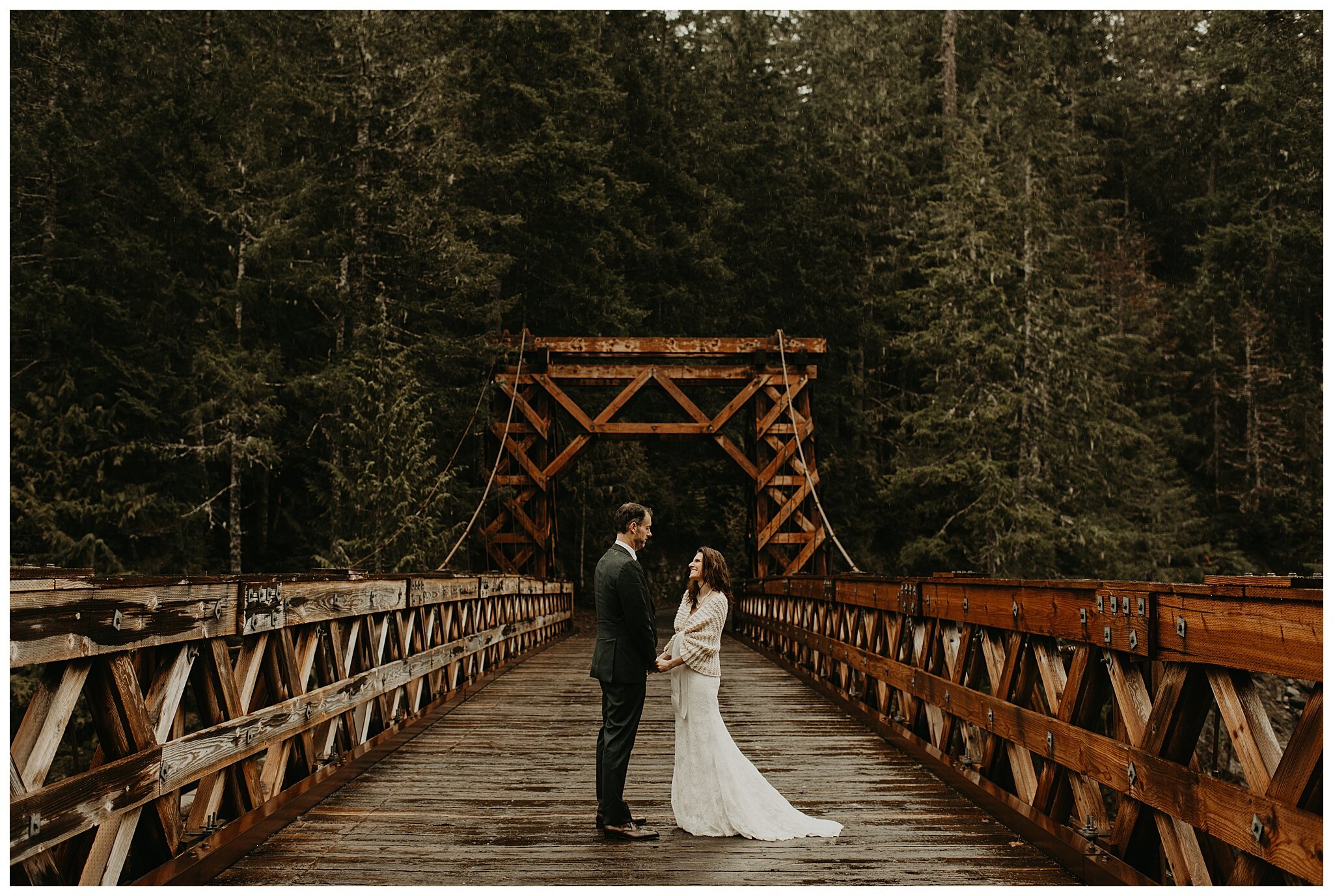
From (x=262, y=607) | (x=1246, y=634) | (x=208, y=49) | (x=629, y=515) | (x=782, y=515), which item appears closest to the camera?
(x=1246, y=634)

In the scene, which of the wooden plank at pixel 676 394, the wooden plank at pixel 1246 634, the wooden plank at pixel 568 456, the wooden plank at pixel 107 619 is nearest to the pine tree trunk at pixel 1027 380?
the wooden plank at pixel 676 394

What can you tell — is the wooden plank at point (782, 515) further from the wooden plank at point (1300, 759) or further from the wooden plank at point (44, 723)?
the wooden plank at point (44, 723)

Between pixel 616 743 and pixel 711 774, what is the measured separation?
1.46 ft

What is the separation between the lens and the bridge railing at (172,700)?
3.30 meters

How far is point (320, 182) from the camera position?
849 inches

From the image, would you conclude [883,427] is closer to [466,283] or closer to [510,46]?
[510,46]

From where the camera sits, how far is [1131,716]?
13.4 feet

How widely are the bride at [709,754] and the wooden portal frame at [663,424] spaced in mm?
13740

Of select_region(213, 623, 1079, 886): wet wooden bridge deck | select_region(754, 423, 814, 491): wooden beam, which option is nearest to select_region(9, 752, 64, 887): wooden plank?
select_region(213, 623, 1079, 886): wet wooden bridge deck

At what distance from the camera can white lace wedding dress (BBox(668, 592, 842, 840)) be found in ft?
17.1

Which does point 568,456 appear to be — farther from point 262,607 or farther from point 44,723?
point 44,723

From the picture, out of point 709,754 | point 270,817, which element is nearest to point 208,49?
point 270,817

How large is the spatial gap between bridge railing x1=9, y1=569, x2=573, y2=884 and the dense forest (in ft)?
32.1

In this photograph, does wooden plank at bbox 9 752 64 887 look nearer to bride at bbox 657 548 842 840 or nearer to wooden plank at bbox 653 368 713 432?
bride at bbox 657 548 842 840
